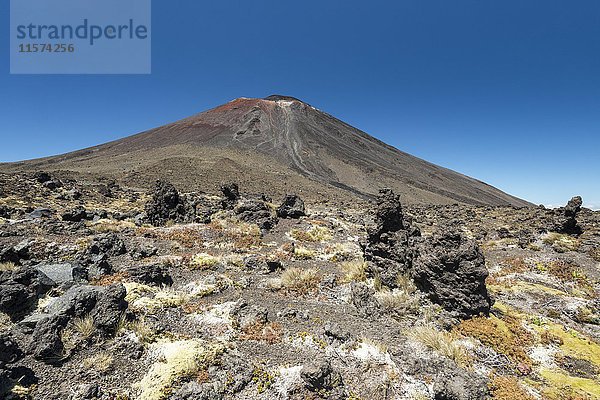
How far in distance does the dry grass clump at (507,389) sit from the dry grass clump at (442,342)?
653 mm

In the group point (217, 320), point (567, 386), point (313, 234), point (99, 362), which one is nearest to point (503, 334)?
point (567, 386)

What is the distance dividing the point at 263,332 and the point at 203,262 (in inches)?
237

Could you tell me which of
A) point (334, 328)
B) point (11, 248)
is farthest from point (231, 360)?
point (11, 248)

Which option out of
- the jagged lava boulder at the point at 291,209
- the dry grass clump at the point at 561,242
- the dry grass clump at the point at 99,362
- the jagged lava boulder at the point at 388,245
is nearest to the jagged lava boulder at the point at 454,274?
the jagged lava boulder at the point at 388,245

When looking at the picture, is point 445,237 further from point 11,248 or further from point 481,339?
point 11,248

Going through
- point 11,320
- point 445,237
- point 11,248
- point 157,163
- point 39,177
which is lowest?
point 11,320

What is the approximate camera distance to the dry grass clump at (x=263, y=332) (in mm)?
7254

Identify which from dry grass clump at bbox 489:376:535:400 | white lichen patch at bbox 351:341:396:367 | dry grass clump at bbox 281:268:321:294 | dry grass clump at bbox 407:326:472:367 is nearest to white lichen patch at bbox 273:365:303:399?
white lichen patch at bbox 351:341:396:367

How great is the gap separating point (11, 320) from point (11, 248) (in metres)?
5.56

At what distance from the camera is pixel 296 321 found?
27.0 ft

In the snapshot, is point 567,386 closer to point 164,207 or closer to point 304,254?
point 304,254

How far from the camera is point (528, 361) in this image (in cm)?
648

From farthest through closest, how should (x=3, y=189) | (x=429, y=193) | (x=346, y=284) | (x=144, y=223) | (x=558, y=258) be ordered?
(x=429, y=193) < (x=3, y=189) < (x=144, y=223) < (x=558, y=258) < (x=346, y=284)

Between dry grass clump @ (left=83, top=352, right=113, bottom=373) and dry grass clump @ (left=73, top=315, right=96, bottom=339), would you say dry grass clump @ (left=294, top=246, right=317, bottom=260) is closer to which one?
dry grass clump @ (left=73, top=315, right=96, bottom=339)
